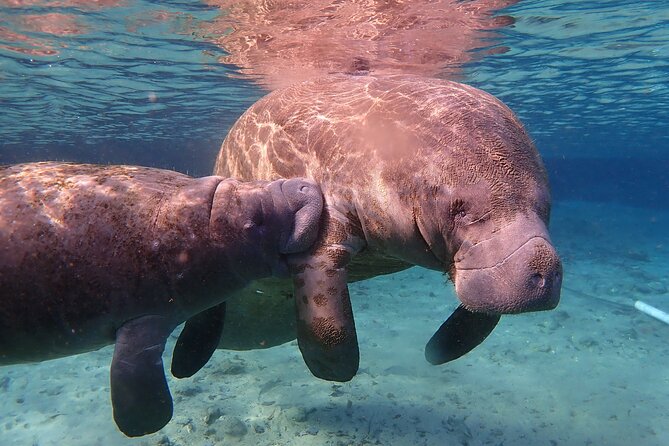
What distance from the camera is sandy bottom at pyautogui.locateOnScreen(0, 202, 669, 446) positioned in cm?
677

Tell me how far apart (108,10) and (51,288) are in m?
8.41

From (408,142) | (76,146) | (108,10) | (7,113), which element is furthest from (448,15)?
(76,146)

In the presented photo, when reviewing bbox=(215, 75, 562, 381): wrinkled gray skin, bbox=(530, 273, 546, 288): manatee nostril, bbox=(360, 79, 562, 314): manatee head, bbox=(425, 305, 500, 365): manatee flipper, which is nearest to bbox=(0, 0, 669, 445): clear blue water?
bbox=(425, 305, 500, 365): manatee flipper

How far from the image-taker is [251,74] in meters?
14.3

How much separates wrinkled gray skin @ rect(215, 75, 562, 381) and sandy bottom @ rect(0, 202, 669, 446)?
331cm

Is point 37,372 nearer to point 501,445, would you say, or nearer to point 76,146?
point 501,445

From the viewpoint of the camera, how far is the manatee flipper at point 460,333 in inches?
157

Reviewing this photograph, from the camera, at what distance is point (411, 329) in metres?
11.2

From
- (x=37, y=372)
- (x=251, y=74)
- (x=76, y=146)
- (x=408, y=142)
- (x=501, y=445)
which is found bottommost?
(x=76, y=146)

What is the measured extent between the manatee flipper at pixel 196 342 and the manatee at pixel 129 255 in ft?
1.72

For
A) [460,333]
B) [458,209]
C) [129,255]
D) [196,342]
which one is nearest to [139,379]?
[129,255]

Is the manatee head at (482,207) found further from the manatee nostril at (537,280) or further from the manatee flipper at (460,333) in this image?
the manatee flipper at (460,333)

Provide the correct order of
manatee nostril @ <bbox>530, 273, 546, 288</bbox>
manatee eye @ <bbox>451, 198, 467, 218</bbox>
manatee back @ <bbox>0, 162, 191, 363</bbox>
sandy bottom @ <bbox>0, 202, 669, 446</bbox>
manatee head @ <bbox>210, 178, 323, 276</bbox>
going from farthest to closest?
1. sandy bottom @ <bbox>0, 202, 669, 446</bbox>
2. manatee head @ <bbox>210, 178, 323, 276</bbox>
3. manatee back @ <bbox>0, 162, 191, 363</bbox>
4. manatee eye @ <bbox>451, 198, 467, 218</bbox>
5. manatee nostril @ <bbox>530, 273, 546, 288</bbox>

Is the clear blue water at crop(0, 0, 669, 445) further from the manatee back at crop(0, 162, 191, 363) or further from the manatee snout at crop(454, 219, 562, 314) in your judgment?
the manatee snout at crop(454, 219, 562, 314)
